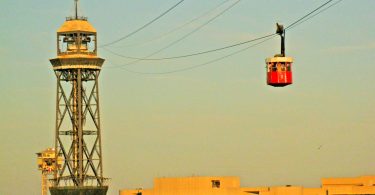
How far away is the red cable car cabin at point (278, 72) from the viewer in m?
91.5

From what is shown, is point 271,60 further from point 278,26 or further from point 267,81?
point 278,26

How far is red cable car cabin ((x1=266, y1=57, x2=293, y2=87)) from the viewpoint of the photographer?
91500 mm

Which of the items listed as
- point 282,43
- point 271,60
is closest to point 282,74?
point 271,60

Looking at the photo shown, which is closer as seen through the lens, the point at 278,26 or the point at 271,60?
the point at 278,26

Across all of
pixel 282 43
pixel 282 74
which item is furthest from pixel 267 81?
pixel 282 43

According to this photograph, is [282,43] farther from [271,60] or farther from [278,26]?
[271,60]

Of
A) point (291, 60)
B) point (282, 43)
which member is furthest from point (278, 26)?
point (291, 60)

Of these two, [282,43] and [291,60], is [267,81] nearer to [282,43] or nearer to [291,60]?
[291,60]

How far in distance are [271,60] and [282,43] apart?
8.42 meters

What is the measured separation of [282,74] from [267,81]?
2.70 metres

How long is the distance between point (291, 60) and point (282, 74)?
2209mm

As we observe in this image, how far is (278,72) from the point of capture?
9200cm

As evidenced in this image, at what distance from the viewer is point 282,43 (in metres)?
83.6

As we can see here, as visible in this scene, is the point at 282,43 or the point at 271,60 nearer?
the point at 282,43
